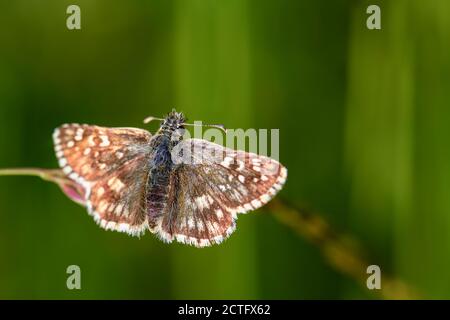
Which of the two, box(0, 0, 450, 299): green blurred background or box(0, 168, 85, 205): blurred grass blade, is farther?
box(0, 0, 450, 299): green blurred background

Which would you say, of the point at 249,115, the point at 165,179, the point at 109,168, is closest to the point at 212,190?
the point at 165,179

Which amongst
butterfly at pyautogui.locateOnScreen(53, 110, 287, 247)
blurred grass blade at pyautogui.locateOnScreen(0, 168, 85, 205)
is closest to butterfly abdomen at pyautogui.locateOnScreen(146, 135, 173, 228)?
butterfly at pyautogui.locateOnScreen(53, 110, 287, 247)

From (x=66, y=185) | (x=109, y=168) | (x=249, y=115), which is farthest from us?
(x=249, y=115)

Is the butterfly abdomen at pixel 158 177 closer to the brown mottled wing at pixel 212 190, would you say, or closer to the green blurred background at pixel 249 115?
the brown mottled wing at pixel 212 190

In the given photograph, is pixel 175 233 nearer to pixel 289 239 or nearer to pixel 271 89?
pixel 289 239

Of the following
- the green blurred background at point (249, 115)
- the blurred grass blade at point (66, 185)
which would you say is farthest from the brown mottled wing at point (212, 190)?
the green blurred background at point (249, 115)

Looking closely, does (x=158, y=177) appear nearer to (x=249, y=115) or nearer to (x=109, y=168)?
(x=109, y=168)

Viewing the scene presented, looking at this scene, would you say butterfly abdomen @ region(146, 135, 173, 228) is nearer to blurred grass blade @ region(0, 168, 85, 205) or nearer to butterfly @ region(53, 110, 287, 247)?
butterfly @ region(53, 110, 287, 247)
